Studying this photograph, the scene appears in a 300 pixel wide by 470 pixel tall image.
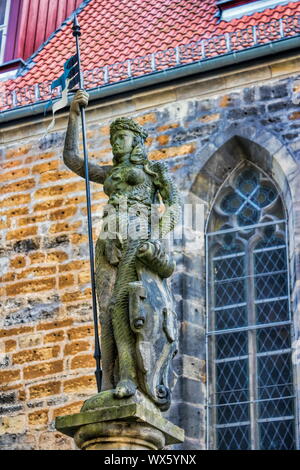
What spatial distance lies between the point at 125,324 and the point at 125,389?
20.3 inches

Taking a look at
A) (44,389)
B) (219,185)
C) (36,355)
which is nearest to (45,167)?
(219,185)

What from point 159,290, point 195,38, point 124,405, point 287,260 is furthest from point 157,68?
point 124,405

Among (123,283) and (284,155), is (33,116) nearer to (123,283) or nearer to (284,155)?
(284,155)

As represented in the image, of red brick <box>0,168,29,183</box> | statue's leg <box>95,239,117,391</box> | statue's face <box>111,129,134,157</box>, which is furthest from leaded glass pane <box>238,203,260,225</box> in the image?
statue's leg <box>95,239,117,391</box>

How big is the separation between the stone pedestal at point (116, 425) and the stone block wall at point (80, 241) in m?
3.31

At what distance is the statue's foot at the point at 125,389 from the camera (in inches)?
310

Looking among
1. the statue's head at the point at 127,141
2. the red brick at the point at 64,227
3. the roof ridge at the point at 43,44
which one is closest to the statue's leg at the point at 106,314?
the statue's head at the point at 127,141

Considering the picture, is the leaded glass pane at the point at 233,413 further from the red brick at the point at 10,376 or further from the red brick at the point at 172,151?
the red brick at the point at 172,151

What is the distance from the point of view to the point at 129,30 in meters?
13.7

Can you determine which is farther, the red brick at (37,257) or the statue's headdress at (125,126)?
the red brick at (37,257)

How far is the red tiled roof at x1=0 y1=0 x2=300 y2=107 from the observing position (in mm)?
12969

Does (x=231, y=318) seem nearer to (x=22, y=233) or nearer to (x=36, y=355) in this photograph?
(x=36, y=355)
